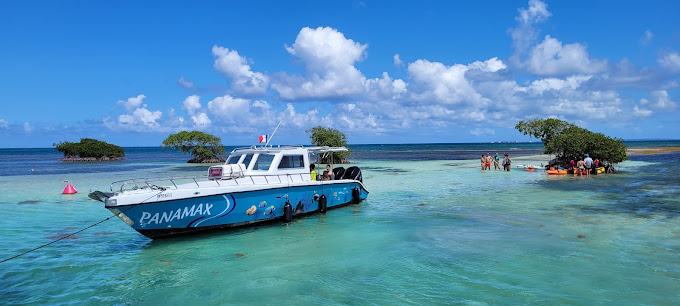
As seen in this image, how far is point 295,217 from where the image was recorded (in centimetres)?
1584

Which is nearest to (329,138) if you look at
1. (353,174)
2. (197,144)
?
(197,144)

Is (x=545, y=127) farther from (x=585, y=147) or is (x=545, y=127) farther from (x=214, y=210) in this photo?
(x=214, y=210)

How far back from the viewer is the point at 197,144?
62.4 metres

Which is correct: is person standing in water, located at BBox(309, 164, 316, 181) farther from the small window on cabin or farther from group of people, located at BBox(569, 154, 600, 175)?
group of people, located at BBox(569, 154, 600, 175)

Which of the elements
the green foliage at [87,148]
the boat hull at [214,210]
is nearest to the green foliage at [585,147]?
the boat hull at [214,210]

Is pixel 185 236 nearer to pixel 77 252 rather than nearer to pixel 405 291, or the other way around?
pixel 77 252

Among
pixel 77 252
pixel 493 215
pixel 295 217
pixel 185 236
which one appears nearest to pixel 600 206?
pixel 493 215

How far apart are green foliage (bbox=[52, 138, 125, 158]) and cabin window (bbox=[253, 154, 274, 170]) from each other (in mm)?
63924

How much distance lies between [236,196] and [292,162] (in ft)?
12.4

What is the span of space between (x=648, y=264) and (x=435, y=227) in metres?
5.75

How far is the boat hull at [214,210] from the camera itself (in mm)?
11406

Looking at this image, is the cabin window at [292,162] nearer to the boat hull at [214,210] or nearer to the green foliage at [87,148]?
the boat hull at [214,210]

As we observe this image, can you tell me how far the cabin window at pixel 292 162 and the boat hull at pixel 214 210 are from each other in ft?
3.84

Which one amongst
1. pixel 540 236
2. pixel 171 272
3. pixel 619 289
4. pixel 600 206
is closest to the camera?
pixel 619 289
